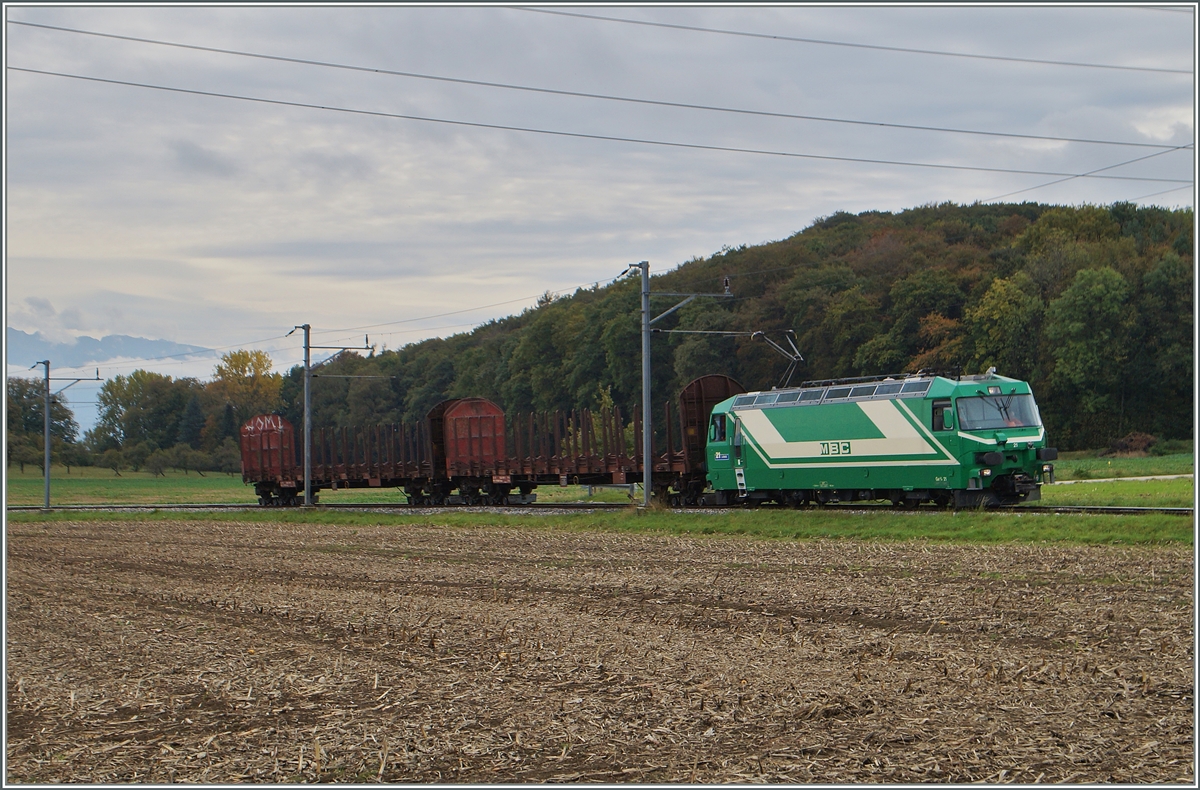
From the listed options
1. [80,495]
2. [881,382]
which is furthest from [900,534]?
[80,495]

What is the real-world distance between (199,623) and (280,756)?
6.55 m

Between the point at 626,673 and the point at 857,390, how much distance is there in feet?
62.5

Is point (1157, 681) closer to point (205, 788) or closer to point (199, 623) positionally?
point (205, 788)

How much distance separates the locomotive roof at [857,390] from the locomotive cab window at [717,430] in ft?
1.98

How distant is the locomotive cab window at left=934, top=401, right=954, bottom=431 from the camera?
997 inches

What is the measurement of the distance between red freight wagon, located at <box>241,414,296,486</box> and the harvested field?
29.2 metres

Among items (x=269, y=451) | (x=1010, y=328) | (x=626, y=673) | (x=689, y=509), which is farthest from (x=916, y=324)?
(x=626, y=673)

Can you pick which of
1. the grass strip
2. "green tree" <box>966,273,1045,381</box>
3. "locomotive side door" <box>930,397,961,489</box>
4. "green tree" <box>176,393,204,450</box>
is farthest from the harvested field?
"green tree" <box>176,393,204,450</box>

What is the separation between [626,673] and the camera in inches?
387

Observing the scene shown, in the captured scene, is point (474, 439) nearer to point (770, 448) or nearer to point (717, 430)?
point (717, 430)

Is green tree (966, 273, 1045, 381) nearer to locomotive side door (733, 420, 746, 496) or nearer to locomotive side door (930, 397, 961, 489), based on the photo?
locomotive side door (733, 420, 746, 496)

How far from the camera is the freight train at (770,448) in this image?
83.7 feet

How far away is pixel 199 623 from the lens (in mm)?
13477

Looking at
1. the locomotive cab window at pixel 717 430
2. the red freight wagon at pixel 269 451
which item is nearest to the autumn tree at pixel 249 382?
the red freight wagon at pixel 269 451
